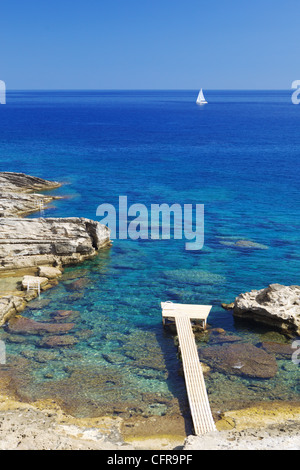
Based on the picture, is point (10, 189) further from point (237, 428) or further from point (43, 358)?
point (237, 428)

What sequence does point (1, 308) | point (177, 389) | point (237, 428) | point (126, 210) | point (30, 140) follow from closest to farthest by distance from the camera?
point (237, 428) → point (177, 389) → point (1, 308) → point (126, 210) → point (30, 140)

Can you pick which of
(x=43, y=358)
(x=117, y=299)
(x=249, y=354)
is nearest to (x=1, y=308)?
(x=43, y=358)

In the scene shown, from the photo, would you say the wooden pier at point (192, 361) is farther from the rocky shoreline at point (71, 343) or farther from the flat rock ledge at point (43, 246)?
the flat rock ledge at point (43, 246)

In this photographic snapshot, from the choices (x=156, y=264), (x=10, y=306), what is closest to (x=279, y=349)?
(x=156, y=264)

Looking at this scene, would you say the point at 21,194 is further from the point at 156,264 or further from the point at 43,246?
the point at 156,264

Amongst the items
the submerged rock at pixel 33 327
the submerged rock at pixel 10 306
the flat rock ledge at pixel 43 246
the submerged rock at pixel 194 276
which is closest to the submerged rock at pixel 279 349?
the submerged rock at pixel 194 276

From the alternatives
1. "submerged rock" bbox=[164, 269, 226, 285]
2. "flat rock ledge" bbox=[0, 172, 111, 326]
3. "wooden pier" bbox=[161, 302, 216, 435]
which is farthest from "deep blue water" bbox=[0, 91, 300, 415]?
"flat rock ledge" bbox=[0, 172, 111, 326]

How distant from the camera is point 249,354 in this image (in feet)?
80.2

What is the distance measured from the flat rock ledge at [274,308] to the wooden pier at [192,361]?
6.87 ft

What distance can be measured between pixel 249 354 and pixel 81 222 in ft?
57.4

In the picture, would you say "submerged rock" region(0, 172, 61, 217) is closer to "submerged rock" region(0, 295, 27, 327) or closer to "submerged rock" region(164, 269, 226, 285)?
"submerged rock" region(0, 295, 27, 327)

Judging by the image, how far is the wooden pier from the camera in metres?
19.1

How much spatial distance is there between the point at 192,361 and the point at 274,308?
652 centimetres

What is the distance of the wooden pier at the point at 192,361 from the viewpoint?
1912 centimetres
